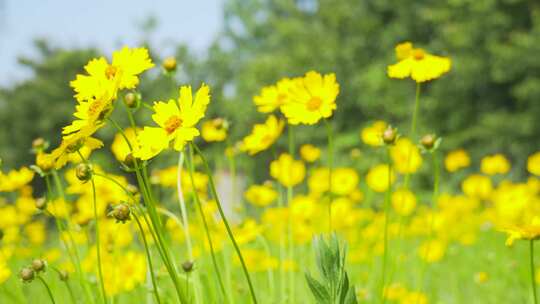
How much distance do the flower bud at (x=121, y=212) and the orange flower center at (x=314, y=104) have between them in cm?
43

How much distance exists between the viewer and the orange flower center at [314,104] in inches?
46.6

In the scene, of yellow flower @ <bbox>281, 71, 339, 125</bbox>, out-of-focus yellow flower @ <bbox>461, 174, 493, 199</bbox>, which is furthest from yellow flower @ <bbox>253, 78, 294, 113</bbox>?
out-of-focus yellow flower @ <bbox>461, 174, 493, 199</bbox>

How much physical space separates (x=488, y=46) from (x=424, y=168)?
2716mm

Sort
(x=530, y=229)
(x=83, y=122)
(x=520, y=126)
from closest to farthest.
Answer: (x=83, y=122) → (x=530, y=229) → (x=520, y=126)

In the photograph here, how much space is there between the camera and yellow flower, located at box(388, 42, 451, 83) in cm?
129

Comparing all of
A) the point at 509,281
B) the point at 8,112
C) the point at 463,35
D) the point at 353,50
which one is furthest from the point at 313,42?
the point at 509,281

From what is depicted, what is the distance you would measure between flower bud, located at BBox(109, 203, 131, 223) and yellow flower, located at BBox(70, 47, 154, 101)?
183 mm

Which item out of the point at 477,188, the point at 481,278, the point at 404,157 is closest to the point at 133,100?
the point at 404,157

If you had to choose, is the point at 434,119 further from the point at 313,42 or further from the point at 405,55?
the point at 405,55

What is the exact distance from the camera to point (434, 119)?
13.8 metres

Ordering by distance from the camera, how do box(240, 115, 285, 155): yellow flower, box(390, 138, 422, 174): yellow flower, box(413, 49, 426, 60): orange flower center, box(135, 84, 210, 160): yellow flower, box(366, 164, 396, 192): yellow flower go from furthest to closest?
1. box(366, 164, 396, 192): yellow flower
2. box(390, 138, 422, 174): yellow flower
3. box(240, 115, 285, 155): yellow flower
4. box(413, 49, 426, 60): orange flower center
5. box(135, 84, 210, 160): yellow flower

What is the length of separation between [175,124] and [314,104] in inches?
14.3

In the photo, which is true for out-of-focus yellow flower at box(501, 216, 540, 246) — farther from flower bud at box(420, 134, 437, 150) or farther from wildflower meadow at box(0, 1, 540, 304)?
flower bud at box(420, 134, 437, 150)

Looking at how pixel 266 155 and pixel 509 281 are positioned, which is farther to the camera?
pixel 266 155
